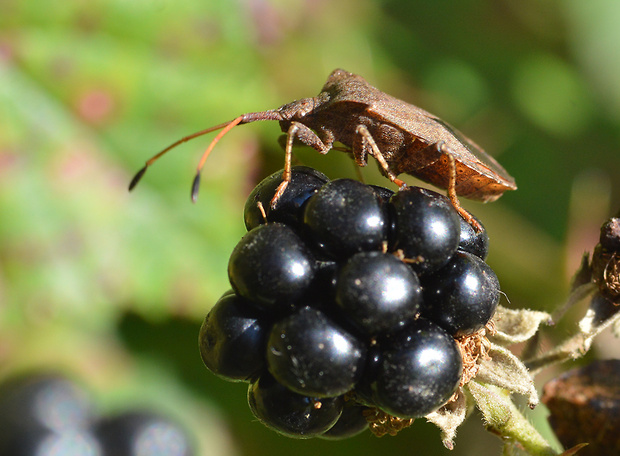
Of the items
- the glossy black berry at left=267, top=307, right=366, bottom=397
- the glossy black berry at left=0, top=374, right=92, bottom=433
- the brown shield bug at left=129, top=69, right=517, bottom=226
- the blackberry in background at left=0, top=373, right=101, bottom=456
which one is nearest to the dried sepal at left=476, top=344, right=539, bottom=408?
the glossy black berry at left=267, top=307, right=366, bottom=397

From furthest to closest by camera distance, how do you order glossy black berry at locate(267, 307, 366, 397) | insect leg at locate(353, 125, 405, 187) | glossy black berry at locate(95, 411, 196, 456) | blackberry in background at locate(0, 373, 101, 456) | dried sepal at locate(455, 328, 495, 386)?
glossy black berry at locate(95, 411, 196, 456), blackberry in background at locate(0, 373, 101, 456), insect leg at locate(353, 125, 405, 187), dried sepal at locate(455, 328, 495, 386), glossy black berry at locate(267, 307, 366, 397)

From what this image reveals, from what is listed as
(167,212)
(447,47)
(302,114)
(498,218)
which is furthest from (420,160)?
(447,47)

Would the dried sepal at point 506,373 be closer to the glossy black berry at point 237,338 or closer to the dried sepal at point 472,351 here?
the dried sepal at point 472,351

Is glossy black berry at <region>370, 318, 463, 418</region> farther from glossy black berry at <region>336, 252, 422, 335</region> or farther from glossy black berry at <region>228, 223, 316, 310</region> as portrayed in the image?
glossy black berry at <region>228, 223, 316, 310</region>

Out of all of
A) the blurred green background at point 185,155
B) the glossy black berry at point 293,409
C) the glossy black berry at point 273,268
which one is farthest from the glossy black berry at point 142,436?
the glossy black berry at point 273,268

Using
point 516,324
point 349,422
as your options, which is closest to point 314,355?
point 349,422

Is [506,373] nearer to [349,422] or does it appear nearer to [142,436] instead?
[349,422]
